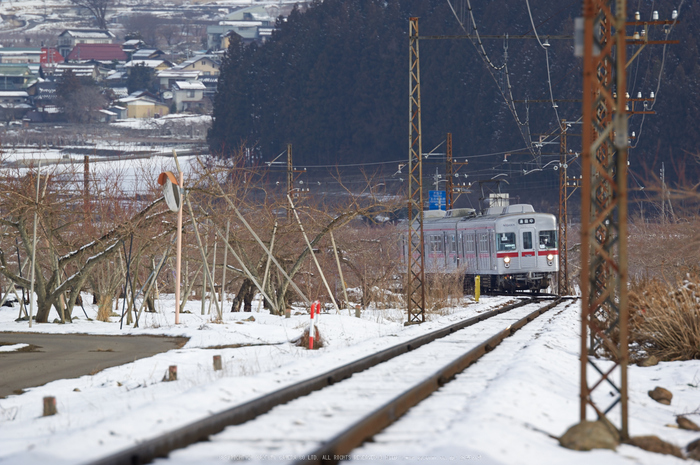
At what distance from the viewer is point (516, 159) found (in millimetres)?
92875

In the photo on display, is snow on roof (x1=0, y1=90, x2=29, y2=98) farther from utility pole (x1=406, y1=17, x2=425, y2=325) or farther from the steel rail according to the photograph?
the steel rail

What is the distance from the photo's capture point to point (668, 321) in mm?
13336

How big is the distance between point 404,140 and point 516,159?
54.8ft

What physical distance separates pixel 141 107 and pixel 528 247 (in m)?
135

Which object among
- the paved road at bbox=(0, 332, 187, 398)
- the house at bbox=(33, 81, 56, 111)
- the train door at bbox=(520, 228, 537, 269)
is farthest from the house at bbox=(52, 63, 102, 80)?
the paved road at bbox=(0, 332, 187, 398)

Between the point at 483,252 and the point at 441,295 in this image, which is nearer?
the point at 441,295

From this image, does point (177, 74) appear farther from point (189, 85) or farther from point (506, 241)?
point (506, 241)

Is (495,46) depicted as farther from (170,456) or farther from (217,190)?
(170,456)

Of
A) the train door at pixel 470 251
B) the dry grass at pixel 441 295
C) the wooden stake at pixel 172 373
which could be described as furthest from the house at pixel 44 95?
the wooden stake at pixel 172 373

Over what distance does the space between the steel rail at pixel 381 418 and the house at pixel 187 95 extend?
162722 millimetres

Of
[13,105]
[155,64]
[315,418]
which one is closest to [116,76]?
[155,64]

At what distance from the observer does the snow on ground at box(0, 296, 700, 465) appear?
6.73 metres

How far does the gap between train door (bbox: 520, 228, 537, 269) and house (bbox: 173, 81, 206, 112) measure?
140 meters

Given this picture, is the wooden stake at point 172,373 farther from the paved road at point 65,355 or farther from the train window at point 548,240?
the train window at point 548,240
